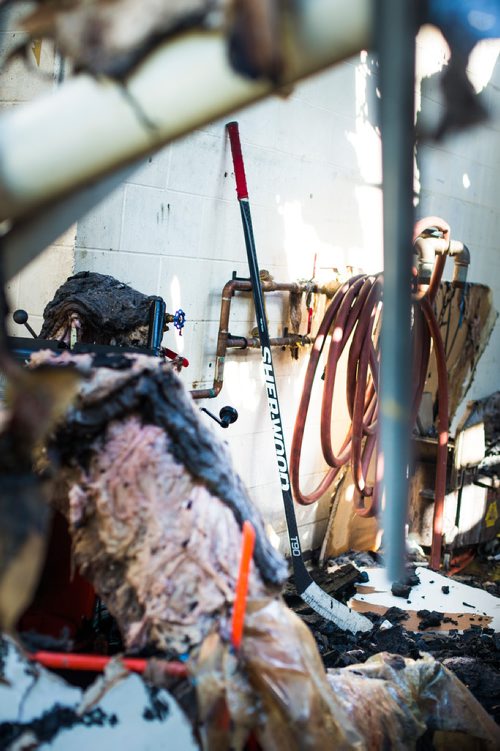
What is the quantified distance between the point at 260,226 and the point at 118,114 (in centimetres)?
307

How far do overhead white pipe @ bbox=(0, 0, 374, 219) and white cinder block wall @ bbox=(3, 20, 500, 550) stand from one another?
7.11 feet

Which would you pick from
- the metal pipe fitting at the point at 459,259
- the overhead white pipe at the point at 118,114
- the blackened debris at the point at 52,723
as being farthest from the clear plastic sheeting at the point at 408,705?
the metal pipe fitting at the point at 459,259

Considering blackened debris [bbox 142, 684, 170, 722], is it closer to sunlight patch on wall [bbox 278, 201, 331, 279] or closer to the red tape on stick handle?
the red tape on stick handle

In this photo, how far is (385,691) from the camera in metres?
1.68

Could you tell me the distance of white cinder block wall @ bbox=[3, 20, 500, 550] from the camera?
3.19m

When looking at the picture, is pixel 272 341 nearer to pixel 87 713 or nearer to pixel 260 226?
pixel 260 226

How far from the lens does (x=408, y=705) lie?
5.57 feet

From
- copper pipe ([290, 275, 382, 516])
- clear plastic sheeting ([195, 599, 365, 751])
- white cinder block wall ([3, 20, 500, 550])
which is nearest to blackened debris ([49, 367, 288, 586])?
clear plastic sheeting ([195, 599, 365, 751])

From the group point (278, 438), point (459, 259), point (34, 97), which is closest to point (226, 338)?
point (278, 438)

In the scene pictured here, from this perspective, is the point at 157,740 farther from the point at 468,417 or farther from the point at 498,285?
the point at 498,285

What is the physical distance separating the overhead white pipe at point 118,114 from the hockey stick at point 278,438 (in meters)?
2.67

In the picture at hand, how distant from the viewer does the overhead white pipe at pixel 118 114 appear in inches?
31.6

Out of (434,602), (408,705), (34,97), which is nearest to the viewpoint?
(408,705)

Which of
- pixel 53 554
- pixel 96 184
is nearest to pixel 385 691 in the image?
pixel 53 554
